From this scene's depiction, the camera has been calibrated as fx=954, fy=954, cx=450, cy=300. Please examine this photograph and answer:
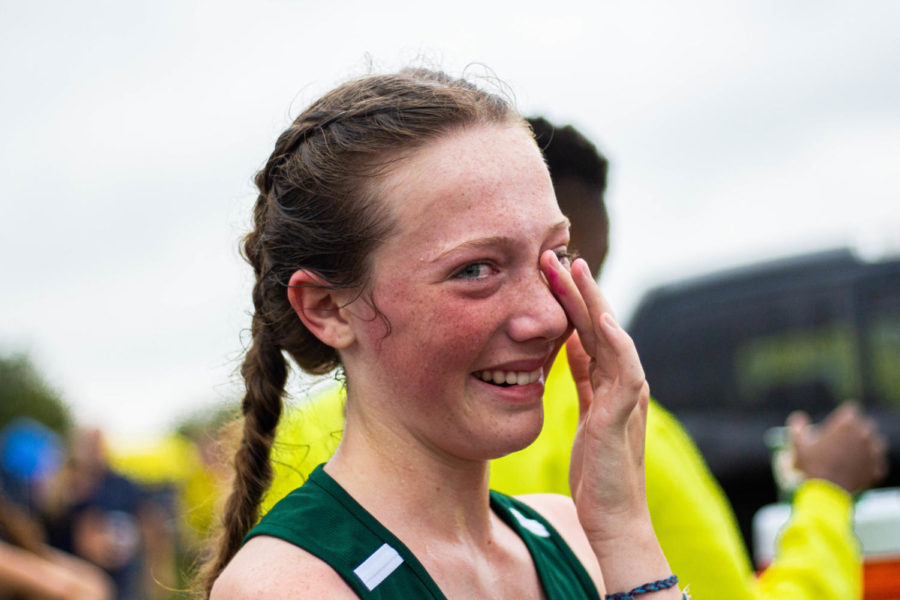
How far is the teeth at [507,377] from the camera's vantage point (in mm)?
1426

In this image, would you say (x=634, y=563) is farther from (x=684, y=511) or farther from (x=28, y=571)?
(x=28, y=571)

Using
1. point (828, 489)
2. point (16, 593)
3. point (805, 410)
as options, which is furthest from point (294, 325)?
point (805, 410)

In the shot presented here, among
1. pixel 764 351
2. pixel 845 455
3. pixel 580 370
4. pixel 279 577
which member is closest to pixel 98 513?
pixel 764 351

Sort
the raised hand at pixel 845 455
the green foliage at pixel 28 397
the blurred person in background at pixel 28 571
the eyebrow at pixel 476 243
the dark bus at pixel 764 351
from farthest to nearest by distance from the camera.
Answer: the green foliage at pixel 28 397, the dark bus at pixel 764 351, the blurred person in background at pixel 28 571, the raised hand at pixel 845 455, the eyebrow at pixel 476 243

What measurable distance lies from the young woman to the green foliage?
33526 mm

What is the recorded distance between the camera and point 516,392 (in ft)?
4.68

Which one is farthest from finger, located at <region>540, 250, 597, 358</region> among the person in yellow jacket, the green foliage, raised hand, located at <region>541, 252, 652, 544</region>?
the green foliage

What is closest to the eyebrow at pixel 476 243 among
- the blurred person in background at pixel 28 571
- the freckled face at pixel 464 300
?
the freckled face at pixel 464 300

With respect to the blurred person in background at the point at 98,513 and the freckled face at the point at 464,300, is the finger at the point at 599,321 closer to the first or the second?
the freckled face at the point at 464,300

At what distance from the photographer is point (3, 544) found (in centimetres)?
411

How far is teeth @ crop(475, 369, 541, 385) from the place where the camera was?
1.43m

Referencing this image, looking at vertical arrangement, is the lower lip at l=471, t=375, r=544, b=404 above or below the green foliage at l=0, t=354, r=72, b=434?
above

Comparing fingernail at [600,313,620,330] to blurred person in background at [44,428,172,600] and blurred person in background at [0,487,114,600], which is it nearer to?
blurred person in background at [0,487,114,600]

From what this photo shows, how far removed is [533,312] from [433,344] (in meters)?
0.16
